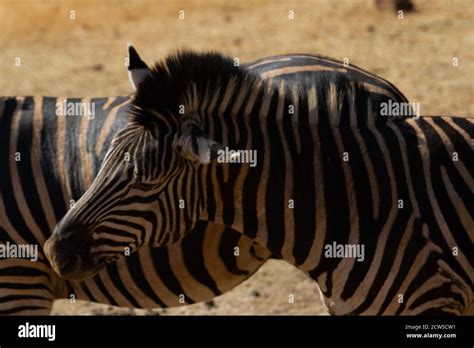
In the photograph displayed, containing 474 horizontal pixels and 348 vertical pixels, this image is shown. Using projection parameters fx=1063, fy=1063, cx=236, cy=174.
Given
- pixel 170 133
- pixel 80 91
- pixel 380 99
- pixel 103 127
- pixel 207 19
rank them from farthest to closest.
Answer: pixel 207 19 → pixel 80 91 → pixel 103 127 → pixel 380 99 → pixel 170 133

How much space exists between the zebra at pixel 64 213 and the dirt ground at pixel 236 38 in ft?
16.9

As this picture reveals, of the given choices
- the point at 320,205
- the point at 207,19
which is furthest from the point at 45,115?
the point at 207,19

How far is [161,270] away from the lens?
266 inches

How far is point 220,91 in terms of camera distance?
5.49 m

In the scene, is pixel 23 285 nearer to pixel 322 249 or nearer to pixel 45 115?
pixel 45 115

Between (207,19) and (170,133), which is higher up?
(207,19)

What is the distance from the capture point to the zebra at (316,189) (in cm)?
545

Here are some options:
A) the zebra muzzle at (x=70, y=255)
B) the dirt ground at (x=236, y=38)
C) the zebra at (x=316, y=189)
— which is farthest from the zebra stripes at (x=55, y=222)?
the dirt ground at (x=236, y=38)

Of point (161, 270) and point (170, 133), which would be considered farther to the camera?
point (161, 270)

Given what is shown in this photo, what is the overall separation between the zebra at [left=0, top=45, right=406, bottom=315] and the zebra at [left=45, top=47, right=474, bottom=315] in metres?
0.91

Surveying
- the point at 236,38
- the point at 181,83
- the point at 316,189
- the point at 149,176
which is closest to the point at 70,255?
the point at 149,176

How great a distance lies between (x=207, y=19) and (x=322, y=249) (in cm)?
1059

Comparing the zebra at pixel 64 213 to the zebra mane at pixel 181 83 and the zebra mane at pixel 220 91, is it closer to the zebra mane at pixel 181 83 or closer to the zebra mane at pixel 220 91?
the zebra mane at pixel 220 91
